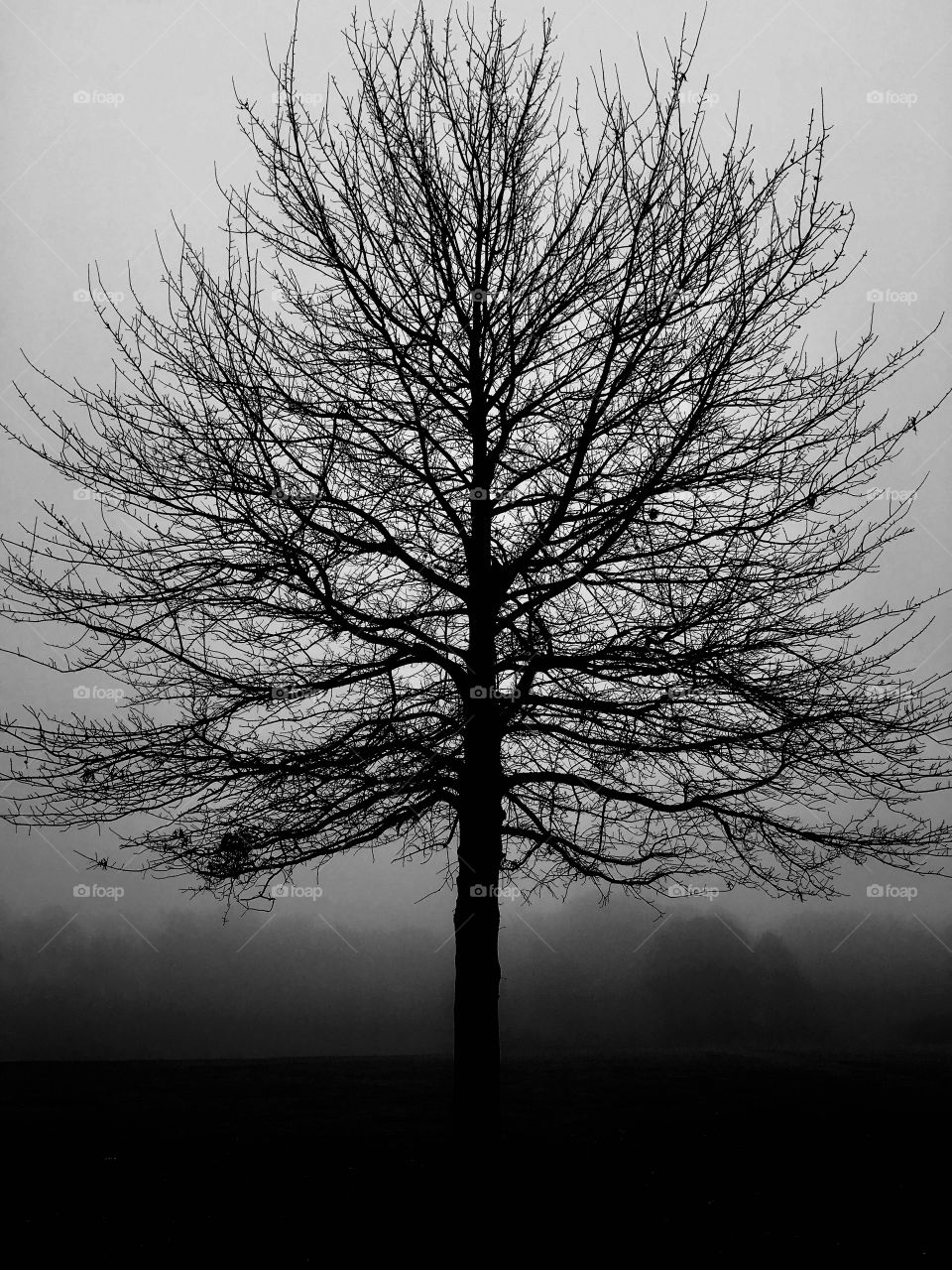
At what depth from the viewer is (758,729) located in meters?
8.47

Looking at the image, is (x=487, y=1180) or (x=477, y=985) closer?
(x=487, y=1180)

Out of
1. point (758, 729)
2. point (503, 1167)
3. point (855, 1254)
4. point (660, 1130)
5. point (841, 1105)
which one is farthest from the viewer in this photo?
point (841, 1105)

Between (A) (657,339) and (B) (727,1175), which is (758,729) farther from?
(B) (727,1175)

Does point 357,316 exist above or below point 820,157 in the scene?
below

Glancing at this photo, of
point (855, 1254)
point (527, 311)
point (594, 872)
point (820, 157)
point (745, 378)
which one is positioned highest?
point (820, 157)

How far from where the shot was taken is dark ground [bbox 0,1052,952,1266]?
24.8 ft

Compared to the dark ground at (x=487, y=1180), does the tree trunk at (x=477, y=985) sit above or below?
above

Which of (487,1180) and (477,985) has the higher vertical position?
(477,985)

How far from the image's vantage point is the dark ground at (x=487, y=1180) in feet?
24.8

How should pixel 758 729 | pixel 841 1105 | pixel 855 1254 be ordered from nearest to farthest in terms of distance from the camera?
pixel 855 1254 < pixel 758 729 < pixel 841 1105

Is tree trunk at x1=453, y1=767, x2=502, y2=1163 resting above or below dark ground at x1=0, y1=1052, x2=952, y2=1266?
above

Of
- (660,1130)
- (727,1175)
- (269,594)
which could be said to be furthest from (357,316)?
(660,1130)

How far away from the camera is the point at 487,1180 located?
730 cm

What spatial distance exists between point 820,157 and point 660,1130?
10586 mm
